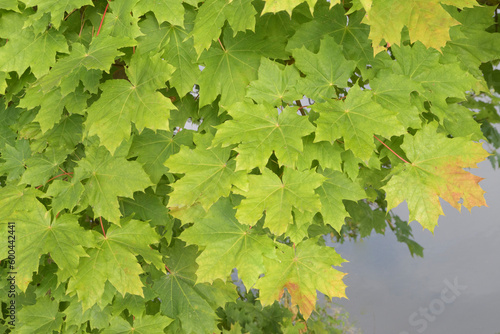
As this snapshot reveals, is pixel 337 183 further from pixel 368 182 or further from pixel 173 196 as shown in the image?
pixel 173 196

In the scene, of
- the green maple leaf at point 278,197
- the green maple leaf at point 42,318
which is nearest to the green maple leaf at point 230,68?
the green maple leaf at point 278,197

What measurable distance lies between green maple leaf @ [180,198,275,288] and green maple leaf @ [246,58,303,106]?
458 millimetres

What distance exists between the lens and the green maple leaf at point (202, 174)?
5.34 feet

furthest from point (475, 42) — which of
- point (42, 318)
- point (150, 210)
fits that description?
point (42, 318)

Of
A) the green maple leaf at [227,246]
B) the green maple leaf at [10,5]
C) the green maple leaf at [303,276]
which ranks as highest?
the green maple leaf at [10,5]

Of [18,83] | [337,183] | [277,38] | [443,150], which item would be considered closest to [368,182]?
[337,183]

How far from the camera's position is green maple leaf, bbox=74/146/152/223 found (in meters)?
1.79

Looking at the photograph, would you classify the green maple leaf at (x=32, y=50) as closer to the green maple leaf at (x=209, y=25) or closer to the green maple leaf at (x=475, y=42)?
the green maple leaf at (x=209, y=25)

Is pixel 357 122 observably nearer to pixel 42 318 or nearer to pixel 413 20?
pixel 413 20

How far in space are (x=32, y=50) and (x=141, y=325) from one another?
1.27 m

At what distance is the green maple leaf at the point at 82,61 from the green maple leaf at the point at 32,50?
0.52 ft

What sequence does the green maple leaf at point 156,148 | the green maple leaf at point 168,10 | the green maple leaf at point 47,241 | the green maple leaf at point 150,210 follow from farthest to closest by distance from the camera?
the green maple leaf at point 150,210 → the green maple leaf at point 156,148 → the green maple leaf at point 47,241 → the green maple leaf at point 168,10

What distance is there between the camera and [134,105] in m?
1.61

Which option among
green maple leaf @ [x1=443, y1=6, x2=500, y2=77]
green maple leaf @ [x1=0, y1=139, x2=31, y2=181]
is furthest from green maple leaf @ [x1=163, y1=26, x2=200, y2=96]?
green maple leaf @ [x1=443, y1=6, x2=500, y2=77]
